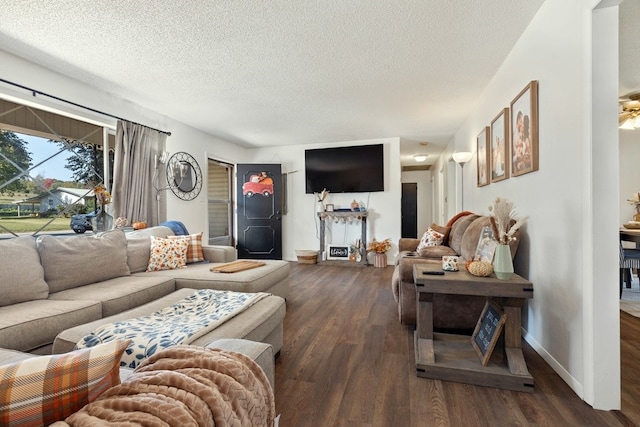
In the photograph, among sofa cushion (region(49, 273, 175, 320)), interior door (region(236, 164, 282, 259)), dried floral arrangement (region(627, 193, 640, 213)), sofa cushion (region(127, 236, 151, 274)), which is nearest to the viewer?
sofa cushion (region(49, 273, 175, 320))

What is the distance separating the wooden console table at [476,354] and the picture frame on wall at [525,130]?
0.89 m

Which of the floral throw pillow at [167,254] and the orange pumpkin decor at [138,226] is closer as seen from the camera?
the floral throw pillow at [167,254]

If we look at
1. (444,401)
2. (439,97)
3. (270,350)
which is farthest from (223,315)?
(439,97)

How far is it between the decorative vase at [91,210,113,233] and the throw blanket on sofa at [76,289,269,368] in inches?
76.9

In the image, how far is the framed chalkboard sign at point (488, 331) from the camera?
1.68 meters

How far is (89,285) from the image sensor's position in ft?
7.50

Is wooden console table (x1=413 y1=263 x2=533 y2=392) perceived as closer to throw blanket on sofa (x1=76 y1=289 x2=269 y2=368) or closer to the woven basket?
throw blanket on sofa (x1=76 y1=289 x2=269 y2=368)

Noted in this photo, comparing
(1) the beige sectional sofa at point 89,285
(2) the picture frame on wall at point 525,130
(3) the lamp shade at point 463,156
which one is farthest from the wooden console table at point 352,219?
(2) the picture frame on wall at point 525,130

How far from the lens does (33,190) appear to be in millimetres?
2814

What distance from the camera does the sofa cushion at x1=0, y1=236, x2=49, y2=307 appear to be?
1808mm

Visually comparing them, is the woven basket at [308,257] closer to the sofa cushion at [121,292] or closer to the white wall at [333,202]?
the white wall at [333,202]

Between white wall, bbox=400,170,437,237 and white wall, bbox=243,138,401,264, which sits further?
white wall, bbox=400,170,437,237

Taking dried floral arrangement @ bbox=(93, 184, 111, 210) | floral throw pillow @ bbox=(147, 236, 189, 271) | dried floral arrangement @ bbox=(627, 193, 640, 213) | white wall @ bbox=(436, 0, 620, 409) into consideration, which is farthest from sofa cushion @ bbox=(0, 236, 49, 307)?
dried floral arrangement @ bbox=(627, 193, 640, 213)

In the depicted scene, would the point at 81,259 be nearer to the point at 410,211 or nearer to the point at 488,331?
the point at 488,331
